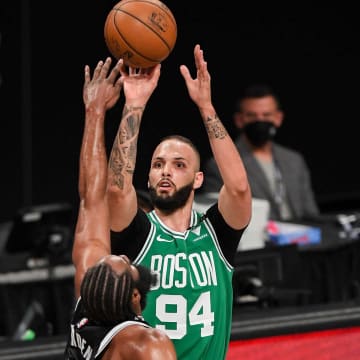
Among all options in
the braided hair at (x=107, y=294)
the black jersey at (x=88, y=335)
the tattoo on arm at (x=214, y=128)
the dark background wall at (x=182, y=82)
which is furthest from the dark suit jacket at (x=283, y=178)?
the braided hair at (x=107, y=294)

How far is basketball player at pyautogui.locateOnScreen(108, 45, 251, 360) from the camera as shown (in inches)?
206

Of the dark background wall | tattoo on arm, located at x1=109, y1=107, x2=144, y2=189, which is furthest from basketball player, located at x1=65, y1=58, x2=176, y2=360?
the dark background wall

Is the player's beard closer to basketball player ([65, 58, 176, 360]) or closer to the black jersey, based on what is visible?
basketball player ([65, 58, 176, 360])

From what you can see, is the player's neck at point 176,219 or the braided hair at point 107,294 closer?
the braided hair at point 107,294

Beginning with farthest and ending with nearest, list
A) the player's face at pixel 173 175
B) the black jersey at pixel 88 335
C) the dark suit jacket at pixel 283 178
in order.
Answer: the dark suit jacket at pixel 283 178 → the player's face at pixel 173 175 → the black jersey at pixel 88 335

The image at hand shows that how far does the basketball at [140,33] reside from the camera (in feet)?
17.4

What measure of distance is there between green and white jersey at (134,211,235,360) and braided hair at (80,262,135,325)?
111 centimetres

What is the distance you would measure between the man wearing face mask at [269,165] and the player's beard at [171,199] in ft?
9.45

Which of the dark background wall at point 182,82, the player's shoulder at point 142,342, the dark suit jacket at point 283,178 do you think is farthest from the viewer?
the dark background wall at point 182,82

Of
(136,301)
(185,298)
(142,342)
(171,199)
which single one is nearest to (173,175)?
(171,199)

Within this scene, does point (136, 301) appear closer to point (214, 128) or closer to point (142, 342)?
point (142, 342)

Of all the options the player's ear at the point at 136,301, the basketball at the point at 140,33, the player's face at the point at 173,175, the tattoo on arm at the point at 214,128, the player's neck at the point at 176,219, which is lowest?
the player's ear at the point at 136,301

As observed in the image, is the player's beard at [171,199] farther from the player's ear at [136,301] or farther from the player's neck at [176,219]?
the player's ear at [136,301]

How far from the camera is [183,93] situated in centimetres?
1148
